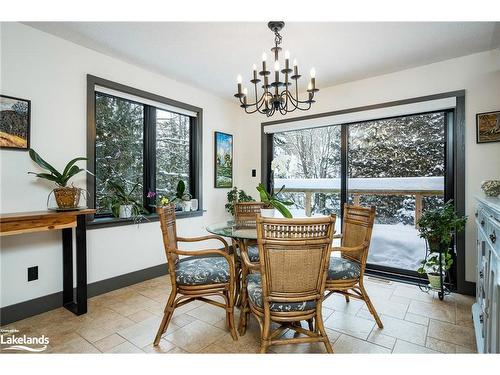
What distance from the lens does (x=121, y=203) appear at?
9.73 ft

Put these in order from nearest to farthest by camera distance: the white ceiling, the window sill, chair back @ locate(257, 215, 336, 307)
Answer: chair back @ locate(257, 215, 336, 307)
the white ceiling
the window sill

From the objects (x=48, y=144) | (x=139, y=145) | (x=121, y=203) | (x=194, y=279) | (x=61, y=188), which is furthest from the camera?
(x=139, y=145)

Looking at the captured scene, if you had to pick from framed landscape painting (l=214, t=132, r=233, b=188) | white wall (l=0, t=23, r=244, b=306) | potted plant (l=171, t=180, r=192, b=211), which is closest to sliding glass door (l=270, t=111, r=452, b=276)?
framed landscape painting (l=214, t=132, r=233, b=188)

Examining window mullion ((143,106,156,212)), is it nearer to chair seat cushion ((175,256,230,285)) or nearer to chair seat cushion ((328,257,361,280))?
chair seat cushion ((175,256,230,285))

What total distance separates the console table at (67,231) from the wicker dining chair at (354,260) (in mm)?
2114

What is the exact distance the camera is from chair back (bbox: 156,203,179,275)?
1.91 meters

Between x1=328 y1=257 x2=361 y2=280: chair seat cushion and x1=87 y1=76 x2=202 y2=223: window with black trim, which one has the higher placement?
x1=87 y1=76 x2=202 y2=223: window with black trim

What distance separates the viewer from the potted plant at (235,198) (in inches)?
166

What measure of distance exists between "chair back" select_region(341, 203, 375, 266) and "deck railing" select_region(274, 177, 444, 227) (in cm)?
114

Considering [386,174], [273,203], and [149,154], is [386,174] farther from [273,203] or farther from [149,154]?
[149,154]

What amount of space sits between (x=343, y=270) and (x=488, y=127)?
2.17m

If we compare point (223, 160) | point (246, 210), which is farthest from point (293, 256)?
point (223, 160)
